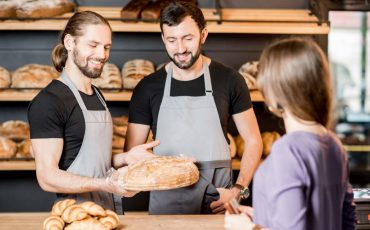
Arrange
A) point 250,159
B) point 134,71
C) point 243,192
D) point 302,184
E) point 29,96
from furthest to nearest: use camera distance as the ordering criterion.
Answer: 1. point 134,71
2. point 29,96
3. point 250,159
4. point 243,192
5. point 302,184

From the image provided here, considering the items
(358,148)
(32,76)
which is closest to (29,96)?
(32,76)

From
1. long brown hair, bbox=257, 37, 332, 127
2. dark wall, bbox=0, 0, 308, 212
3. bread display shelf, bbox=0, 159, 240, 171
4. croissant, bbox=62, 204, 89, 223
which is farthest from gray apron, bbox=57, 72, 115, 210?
dark wall, bbox=0, 0, 308, 212

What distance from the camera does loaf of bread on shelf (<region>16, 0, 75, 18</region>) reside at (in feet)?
11.1

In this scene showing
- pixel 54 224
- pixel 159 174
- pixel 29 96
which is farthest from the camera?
pixel 29 96

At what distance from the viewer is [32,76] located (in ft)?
11.2

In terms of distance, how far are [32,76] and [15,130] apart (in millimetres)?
342

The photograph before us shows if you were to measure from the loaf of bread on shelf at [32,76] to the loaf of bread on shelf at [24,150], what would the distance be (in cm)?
33

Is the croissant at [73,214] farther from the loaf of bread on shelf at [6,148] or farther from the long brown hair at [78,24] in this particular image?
the loaf of bread on shelf at [6,148]

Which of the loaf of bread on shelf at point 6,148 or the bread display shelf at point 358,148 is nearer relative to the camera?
the loaf of bread on shelf at point 6,148

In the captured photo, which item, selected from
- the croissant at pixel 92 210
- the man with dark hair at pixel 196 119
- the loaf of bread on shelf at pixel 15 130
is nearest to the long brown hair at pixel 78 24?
the man with dark hair at pixel 196 119

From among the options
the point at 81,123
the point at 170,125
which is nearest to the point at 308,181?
the point at 81,123

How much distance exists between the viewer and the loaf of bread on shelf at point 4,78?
3.38 meters

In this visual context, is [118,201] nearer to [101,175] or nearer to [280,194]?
[101,175]

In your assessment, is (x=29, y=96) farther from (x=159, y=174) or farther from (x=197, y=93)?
(x=159, y=174)
